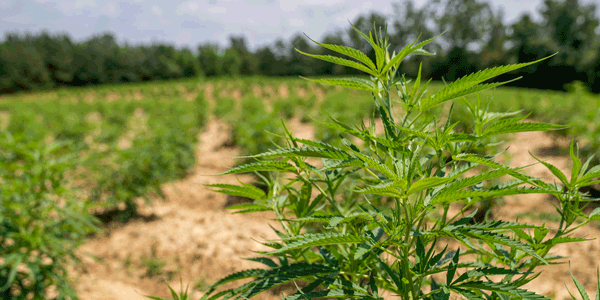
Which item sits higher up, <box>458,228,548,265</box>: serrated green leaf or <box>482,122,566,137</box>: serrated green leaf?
<box>482,122,566,137</box>: serrated green leaf

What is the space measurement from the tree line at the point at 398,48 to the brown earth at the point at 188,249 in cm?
2664

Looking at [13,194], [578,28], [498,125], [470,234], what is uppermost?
[578,28]

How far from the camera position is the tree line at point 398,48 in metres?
31.2

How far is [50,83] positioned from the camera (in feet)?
133

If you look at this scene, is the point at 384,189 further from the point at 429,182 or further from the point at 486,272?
the point at 486,272

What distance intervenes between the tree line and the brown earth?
87.4 feet

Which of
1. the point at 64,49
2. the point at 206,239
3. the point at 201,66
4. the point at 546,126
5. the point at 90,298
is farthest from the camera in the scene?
the point at 201,66

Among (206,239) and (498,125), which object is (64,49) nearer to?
(206,239)

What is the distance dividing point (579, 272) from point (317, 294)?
3.86m

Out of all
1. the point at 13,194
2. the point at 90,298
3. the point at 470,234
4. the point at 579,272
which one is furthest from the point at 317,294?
the point at 579,272

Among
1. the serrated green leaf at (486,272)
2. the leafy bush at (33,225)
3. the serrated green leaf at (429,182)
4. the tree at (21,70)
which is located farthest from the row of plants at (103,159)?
the tree at (21,70)

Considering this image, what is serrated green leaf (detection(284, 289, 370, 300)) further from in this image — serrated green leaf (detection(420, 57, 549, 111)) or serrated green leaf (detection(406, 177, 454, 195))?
serrated green leaf (detection(420, 57, 549, 111))

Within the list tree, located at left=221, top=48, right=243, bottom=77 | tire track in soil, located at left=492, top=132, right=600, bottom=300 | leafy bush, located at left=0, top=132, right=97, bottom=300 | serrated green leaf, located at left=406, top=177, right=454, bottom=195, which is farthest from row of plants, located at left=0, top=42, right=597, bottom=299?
tree, located at left=221, top=48, right=243, bottom=77

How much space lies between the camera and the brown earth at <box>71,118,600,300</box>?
3203mm
